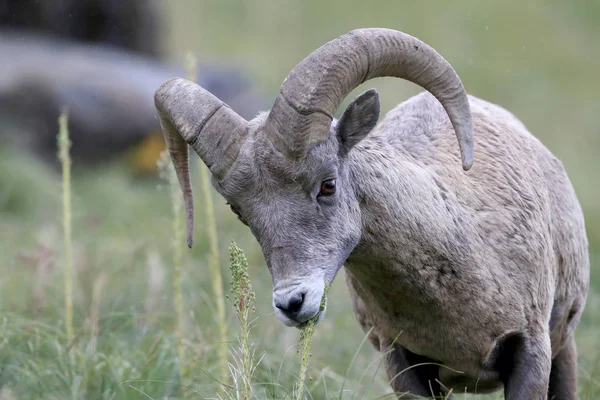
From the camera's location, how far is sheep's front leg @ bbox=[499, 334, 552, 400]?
496cm

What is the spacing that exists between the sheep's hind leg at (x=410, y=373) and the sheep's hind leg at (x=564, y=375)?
1.14 m

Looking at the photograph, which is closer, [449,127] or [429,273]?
[429,273]

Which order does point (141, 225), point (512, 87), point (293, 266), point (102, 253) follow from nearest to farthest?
1. point (293, 266)
2. point (102, 253)
3. point (141, 225)
4. point (512, 87)

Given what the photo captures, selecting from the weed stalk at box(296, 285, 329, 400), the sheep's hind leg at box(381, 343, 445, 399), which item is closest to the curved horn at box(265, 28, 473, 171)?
the weed stalk at box(296, 285, 329, 400)

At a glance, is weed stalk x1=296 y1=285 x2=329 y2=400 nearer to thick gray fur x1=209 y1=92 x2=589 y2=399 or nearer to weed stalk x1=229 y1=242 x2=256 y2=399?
thick gray fur x1=209 y1=92 x2=589 y2=399

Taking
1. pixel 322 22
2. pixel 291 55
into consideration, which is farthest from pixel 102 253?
pixel 322 22

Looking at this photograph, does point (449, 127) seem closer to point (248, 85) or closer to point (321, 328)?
point (321, 328)

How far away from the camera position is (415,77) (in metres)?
4.86

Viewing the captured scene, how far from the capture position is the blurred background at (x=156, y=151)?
20.0ft

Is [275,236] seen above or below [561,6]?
above

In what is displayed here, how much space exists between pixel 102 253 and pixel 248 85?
11094 mm

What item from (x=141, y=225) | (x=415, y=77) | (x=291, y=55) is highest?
(x=415, y=77)

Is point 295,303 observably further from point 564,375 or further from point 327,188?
point 564,375

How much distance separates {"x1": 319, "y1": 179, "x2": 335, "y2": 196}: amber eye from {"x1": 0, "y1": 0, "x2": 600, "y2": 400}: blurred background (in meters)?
0.91
